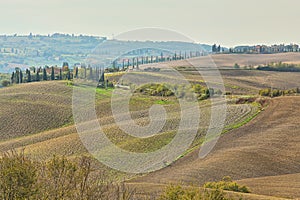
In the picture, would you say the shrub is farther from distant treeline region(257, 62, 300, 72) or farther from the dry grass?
distant treeline region(257, 62, 300, 72)

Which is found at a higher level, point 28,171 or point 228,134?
point 28,171

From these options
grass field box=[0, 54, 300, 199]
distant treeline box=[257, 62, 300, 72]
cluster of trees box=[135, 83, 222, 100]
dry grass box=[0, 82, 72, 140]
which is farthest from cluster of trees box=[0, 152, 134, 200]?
distant treeline box=[257, 62, 300, 72]

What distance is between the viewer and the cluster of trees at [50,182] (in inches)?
735

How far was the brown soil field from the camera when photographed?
4041 centimetres

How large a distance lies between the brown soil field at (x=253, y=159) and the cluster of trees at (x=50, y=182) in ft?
57.8

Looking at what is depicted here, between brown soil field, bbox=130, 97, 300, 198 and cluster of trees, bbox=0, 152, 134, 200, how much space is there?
17618 mm

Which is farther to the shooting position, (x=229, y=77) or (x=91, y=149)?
(x=229, y=77)

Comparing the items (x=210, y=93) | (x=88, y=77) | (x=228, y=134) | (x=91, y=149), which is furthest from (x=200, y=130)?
(x=88, y=77)

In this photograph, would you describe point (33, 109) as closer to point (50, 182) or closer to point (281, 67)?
point (50, 182)

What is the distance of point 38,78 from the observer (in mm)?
132000

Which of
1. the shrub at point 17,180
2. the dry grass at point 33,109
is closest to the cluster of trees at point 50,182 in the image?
the shrub at point 17,180

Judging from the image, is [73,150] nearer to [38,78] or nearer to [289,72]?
[38,78]

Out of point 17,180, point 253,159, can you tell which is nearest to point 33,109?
point 253,159

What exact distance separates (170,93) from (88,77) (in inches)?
1156
